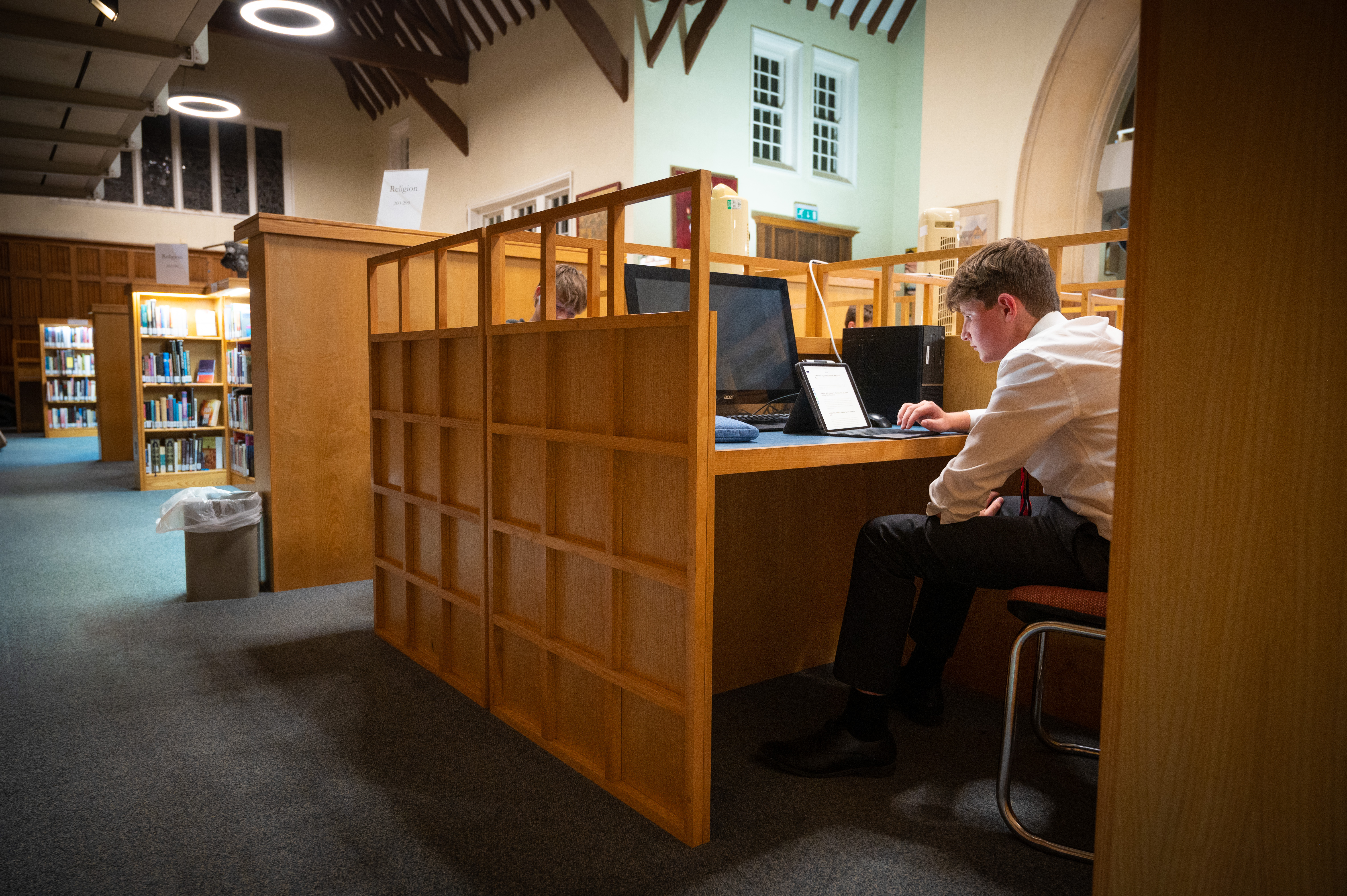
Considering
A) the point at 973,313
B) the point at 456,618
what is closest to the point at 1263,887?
the point at 973,313

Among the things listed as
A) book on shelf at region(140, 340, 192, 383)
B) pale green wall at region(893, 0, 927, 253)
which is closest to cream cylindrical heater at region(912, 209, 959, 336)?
book on shelf at region(140, 340, 192, 383)

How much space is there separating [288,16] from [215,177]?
6.11 metres

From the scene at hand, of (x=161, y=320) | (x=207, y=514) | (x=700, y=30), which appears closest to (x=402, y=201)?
(x=207, y=514)

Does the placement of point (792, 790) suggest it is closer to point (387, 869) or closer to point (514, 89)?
point (387, 869)

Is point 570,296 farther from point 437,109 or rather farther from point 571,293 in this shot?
point 437,109

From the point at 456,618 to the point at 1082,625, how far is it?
5.32ft

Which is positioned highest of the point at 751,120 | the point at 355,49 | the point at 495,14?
the point at 495,14

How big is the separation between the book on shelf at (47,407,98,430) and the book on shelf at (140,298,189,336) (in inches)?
224

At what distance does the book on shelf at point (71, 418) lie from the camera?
1058 cm

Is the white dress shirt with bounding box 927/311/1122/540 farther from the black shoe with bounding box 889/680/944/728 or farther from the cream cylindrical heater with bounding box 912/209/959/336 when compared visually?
the cream cylindrical heater with bounding box 912/209/959/336

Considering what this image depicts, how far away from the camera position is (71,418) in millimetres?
10719

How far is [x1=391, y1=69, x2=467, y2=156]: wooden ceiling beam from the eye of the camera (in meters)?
9.72

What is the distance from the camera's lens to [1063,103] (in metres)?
6.85

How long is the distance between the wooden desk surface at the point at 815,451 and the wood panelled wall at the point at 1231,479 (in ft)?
2.31
